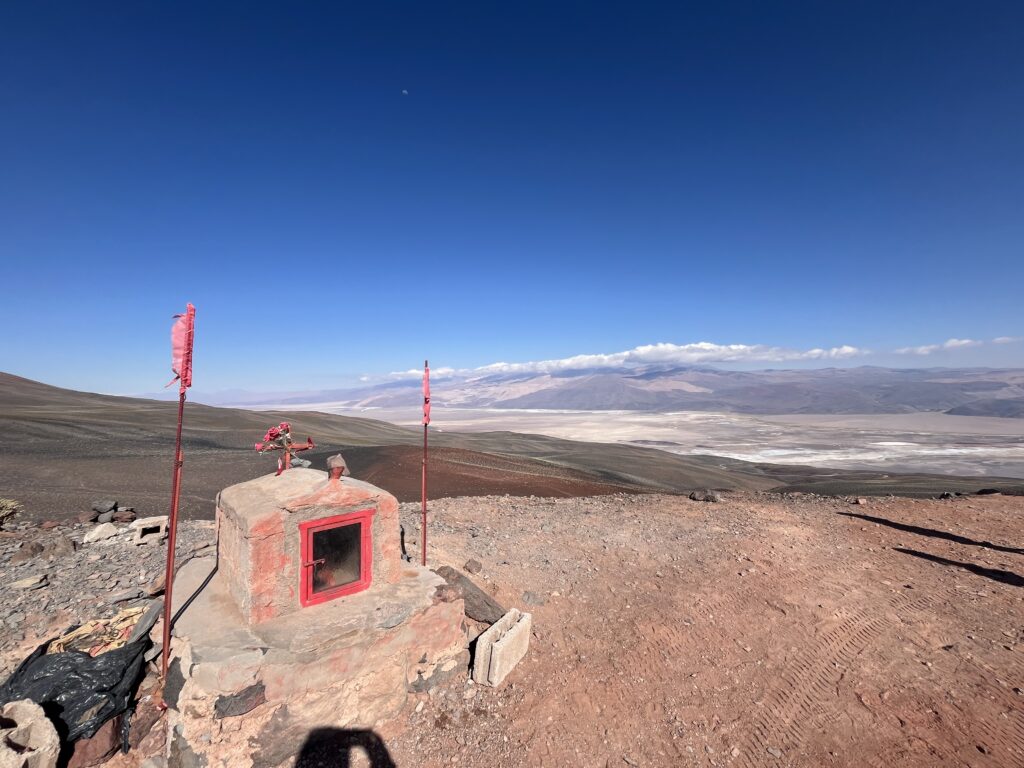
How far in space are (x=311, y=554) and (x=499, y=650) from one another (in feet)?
9.65

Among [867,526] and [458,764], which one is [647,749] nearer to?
[458,764]

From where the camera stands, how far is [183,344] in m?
5.12

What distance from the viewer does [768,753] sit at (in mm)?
5301

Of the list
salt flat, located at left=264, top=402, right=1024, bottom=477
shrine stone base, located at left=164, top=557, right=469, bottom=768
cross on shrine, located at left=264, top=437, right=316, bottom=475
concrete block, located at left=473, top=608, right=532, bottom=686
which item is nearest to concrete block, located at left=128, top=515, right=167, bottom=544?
shrine stone base, located at left=164, top=557, right=469, bottom=768

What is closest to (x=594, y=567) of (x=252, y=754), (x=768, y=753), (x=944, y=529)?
(x=768, y=753)

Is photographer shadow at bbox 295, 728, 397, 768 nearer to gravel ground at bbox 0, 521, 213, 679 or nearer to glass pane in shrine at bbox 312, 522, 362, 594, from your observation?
glass pane in shrine at bbox 312, 522, 362, 594

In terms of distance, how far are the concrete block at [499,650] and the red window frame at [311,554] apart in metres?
1.92

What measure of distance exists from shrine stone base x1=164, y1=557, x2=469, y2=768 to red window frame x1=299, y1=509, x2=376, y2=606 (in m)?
0.12

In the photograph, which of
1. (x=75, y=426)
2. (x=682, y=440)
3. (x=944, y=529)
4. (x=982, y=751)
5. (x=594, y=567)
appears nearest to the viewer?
(x=982, y=751)

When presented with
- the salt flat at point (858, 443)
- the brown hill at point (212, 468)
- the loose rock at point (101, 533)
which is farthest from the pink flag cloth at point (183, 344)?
the salt flat at point (858, 443)

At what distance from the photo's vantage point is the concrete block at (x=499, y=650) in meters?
6.48

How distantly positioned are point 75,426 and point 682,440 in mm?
73847

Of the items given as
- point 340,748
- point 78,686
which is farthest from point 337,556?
point 78,686

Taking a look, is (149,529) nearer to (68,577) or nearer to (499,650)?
(68,577)
